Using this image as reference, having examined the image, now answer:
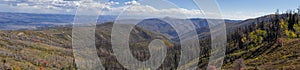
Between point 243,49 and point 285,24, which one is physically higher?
point 285,24

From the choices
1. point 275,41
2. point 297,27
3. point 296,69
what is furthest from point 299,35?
point 296,69

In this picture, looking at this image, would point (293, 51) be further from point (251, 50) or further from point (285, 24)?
point (285, 24)

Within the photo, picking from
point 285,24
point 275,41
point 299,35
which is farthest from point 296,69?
point 285,24

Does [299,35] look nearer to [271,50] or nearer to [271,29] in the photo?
[271,29]

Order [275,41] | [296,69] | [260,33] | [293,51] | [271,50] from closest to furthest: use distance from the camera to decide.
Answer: [296,69], [293,51], [271,50], [275,41], [260,33]

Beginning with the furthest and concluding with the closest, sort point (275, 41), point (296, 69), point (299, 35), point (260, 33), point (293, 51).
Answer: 1. point (260, 33)
2. point (299, 35)
3. point (275, 41)
4. point (293, 51)
5. point (296, 69)

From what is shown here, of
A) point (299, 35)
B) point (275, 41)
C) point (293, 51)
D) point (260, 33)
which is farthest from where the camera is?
point (260, 33)

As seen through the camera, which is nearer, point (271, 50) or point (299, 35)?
point (271, 50)

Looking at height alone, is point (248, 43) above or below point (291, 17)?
below

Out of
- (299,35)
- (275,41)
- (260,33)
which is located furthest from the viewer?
(260,33)
